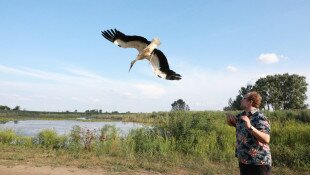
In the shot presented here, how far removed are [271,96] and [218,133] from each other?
35.8 meters

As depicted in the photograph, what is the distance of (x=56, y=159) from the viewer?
441 inches

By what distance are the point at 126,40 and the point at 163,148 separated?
6.23 meters

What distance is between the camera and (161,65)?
6.89 metres

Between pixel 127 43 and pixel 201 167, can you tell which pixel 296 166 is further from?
pixel 127 43

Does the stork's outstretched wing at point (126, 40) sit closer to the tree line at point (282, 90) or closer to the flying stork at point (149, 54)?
the flying stork at point (149, 54)

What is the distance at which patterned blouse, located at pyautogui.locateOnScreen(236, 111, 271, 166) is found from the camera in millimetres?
4129

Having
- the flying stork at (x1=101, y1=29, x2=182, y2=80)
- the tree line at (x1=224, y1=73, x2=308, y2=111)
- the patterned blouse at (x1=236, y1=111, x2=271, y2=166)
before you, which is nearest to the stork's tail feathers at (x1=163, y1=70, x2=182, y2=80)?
the flying stork at (x1=101, y1=29, x2=182, y2=80)

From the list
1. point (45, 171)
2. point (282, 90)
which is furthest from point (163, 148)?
point (282, 90)

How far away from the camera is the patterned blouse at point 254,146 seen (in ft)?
13.5

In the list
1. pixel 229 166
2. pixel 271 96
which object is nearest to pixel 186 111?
pixel 229 166

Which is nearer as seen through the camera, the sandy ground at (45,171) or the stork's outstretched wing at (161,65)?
the stork's outstretched wing at (161,65)

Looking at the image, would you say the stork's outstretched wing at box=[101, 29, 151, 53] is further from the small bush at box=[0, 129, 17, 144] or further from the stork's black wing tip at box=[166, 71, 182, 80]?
the small bush at box=[0, 129, 17, 144]

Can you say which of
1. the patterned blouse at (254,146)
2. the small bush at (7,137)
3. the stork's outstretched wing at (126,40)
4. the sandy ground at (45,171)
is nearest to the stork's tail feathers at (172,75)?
the stork's outstretched wing at (126,40)

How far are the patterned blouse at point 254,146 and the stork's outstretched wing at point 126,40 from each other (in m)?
2.89
